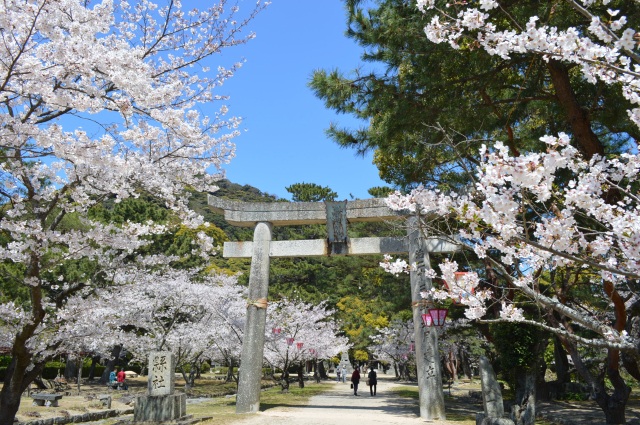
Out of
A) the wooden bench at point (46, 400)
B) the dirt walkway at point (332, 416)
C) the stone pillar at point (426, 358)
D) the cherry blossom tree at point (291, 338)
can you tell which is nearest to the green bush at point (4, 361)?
the wooden bench at point (46, 400)

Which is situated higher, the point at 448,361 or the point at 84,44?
the point at 84,44

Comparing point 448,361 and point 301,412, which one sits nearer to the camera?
point 301,412

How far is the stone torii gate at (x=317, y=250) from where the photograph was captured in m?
9.40

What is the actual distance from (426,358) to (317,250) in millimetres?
3326

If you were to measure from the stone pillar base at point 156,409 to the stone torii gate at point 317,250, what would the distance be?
142 cm

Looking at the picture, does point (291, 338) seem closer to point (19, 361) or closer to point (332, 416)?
point (332, 416)

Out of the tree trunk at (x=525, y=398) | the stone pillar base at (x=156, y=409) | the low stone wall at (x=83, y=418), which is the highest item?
the tree trunk at (x=525, y=398)

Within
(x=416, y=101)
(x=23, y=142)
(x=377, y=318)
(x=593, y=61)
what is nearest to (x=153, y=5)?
(x=23, y=142)

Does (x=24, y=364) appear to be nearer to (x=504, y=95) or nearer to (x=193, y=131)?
(x=193, y=131)

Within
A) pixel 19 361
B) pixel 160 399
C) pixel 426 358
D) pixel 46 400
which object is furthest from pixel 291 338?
pixel 19 361

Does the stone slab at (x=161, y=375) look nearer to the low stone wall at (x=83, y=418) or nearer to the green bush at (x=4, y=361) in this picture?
the low stone wall at (x=83, y=418)

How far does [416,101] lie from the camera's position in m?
6.33

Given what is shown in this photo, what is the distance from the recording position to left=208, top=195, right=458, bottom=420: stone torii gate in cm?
940

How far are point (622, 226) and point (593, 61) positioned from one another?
1.01 meters
